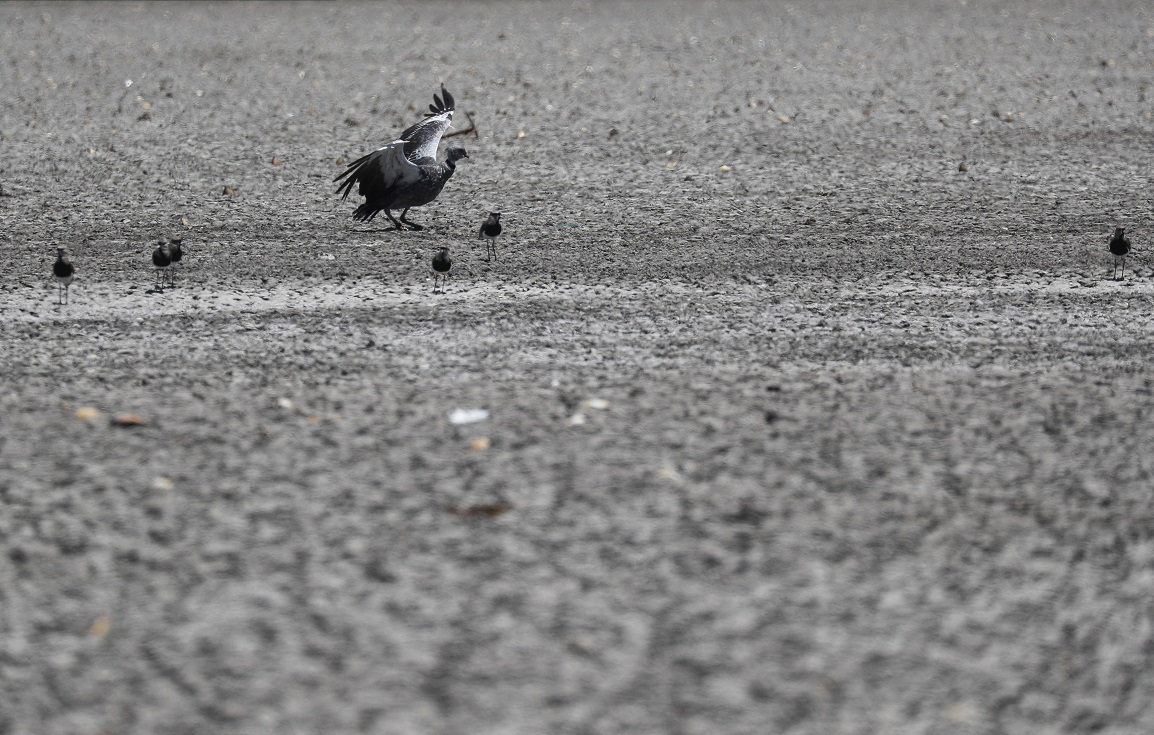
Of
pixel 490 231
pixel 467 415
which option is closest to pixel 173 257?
pixel 490 231

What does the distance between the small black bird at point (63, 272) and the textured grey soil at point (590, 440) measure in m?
Answer: 0.17

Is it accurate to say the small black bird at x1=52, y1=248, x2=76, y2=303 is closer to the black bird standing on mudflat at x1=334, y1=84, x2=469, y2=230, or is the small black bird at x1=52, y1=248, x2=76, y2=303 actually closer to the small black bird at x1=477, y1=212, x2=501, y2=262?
the black bird standing on mudflat at x1=334, y1=84, x2=469, y2=230

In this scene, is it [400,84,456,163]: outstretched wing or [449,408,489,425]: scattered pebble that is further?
[400,84,456,163]: outstretched wing

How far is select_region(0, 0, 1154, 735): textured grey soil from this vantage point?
12.7 ft

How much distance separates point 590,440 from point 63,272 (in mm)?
4063

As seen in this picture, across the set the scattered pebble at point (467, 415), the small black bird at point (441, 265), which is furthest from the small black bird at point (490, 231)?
the scattered pebble at point (467, 415)

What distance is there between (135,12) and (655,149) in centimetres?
1361

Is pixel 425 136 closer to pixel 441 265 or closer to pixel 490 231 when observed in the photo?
pixel 490 231

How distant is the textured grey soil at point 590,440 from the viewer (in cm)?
386

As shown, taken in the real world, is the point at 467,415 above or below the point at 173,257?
below

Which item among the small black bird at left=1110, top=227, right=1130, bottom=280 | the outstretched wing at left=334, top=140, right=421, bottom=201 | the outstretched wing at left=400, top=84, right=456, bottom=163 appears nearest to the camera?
the small black bird at left=1110, top=227, right=1130, bottom=280

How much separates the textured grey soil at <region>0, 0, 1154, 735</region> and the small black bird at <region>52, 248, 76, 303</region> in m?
0.17

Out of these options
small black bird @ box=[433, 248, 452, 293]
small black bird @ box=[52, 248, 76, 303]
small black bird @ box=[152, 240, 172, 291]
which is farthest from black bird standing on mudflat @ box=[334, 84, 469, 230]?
small black bird @ box=[52, 248, 76, 303]

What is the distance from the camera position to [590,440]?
546 centimetres
